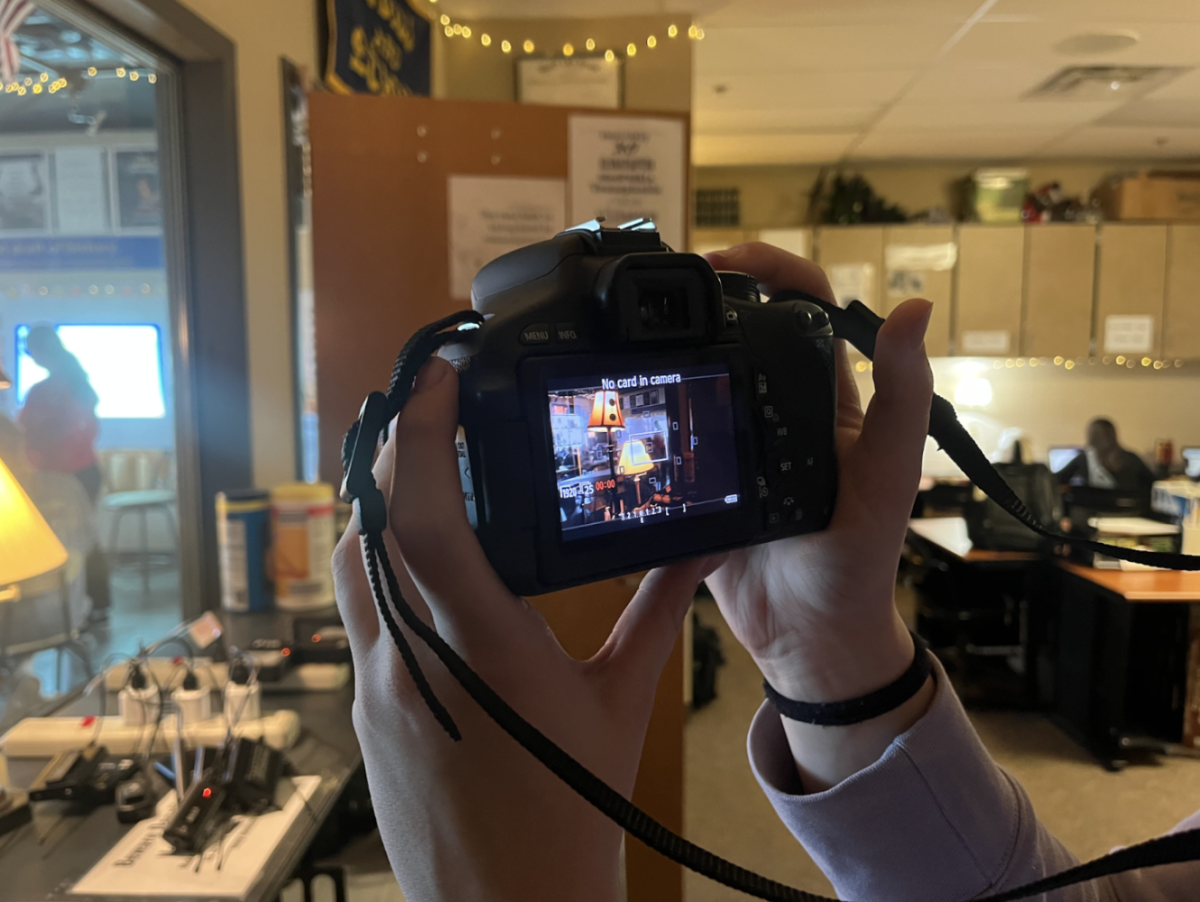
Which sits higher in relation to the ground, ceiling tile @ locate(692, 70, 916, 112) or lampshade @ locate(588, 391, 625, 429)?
ceiling tile @ locate(692, 70, 916, 112)

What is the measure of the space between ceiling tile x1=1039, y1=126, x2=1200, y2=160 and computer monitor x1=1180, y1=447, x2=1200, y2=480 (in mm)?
1732

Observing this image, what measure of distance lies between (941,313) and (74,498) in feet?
14.0

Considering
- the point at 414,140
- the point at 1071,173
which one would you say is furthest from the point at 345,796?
the point at 1071,173

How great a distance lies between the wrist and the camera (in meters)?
0.60

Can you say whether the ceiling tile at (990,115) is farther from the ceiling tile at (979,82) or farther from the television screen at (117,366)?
the television screen at (117,366)

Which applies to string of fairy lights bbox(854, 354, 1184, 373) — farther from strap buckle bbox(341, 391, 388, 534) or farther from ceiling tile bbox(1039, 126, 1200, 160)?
strap buckle bbox(341, 391, 388, 534)

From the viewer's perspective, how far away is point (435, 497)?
1.37 ft

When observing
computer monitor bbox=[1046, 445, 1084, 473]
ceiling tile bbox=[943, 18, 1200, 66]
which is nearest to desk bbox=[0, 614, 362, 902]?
ceiling tile bbox=[943, 18, 1200, 66]

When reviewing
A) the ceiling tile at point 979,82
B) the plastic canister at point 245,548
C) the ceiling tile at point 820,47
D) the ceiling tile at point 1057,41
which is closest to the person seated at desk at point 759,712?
the plastic canister at point 245,548

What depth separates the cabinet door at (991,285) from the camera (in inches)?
177

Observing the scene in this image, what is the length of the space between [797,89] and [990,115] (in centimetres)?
113

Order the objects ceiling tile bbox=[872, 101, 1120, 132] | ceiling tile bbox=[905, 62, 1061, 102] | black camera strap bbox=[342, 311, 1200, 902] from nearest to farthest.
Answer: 1. black camera strap bbox=[342, 311, 1200, 902]
2. ceiling tile bbox=[905, 62, 1061, 102]
3. ceiling tile bbox=[872, 101, 1120, 132]

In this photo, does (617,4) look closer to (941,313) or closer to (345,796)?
(345,796)

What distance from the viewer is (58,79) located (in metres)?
1.45
